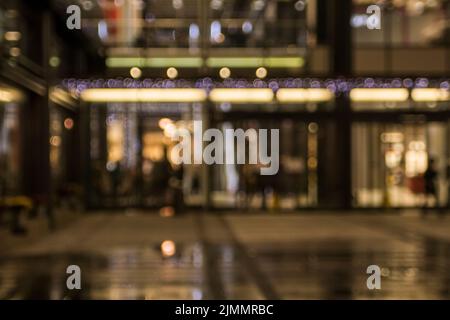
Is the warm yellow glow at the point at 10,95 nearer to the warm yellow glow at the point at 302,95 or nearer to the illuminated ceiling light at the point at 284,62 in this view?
the warm yellow glow at the point at 302,95

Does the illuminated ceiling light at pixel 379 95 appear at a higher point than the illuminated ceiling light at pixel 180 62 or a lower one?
lower

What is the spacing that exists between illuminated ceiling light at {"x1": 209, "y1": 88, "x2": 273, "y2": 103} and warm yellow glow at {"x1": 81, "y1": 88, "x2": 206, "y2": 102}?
1.43 ft

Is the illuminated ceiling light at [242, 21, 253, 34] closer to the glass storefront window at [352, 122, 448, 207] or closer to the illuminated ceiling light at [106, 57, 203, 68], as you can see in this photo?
the illuminated ceiling light at [106, 57, 203, 68]

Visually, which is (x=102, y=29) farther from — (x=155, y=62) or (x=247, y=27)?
(x=247, y=27)

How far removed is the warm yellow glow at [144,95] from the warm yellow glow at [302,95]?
2518mm

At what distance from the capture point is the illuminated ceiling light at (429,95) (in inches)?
1182

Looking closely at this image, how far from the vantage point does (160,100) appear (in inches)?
1192

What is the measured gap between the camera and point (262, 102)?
30188mm

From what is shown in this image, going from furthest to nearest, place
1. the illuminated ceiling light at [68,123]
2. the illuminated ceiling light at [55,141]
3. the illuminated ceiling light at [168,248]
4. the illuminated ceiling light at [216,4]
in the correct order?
the illuminated ceiling light at [216,4] < the illuminated ceiling light at [68,123] < the illuminated ceiling light at [55,141] < the illuminated ceiling light at [168,248]

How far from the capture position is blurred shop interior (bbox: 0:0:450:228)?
97.2 ft

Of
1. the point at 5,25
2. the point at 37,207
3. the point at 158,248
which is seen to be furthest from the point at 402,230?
the point at 5,25

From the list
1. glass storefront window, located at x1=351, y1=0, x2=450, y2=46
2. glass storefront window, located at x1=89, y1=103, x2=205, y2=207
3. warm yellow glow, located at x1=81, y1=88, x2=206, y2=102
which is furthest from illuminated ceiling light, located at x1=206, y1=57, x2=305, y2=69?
glass storefront window, located at x1=351, y1=0, x2=450, y2=46

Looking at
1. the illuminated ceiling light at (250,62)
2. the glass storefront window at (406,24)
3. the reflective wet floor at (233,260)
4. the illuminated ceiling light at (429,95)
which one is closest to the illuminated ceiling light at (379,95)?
the illuminated ceiling light at (429,95)

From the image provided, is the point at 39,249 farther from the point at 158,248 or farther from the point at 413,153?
the point at 413,153
